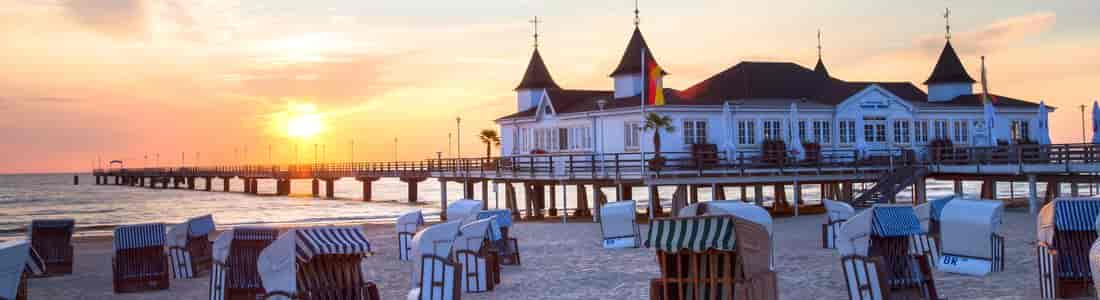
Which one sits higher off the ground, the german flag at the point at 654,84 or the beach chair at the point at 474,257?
the german flag at the point at 654,84

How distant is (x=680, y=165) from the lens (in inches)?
1298

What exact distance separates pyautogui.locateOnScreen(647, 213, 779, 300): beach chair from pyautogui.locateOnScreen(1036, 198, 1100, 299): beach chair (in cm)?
460

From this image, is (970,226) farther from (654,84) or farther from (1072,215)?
(654,84)

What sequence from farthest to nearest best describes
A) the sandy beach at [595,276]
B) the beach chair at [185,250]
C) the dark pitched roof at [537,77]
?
the dark pitched roof at [537,77], the beach chair at [185,250], the sandy beach at [595,276]

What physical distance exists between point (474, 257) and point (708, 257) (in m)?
6.19

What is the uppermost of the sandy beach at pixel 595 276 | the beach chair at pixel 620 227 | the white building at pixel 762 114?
the white building at pixel 762 114

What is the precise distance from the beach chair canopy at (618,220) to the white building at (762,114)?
1363 centimetres

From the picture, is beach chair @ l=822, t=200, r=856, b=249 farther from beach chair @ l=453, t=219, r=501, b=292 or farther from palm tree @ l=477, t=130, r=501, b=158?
palm tree @ l=477, t=130, r=501, b=158

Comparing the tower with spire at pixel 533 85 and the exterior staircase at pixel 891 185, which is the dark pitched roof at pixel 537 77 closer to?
the tower with spire at pixel 533 85

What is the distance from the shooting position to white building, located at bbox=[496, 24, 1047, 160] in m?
35.8

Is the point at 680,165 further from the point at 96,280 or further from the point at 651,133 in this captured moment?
the point at 96,280

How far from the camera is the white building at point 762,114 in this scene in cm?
3578

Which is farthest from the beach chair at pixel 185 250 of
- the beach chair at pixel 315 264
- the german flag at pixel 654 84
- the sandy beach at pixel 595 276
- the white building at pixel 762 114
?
the white building at pixel 762 114

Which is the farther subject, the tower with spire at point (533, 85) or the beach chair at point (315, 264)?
the tower with spire at point (533, 85)
